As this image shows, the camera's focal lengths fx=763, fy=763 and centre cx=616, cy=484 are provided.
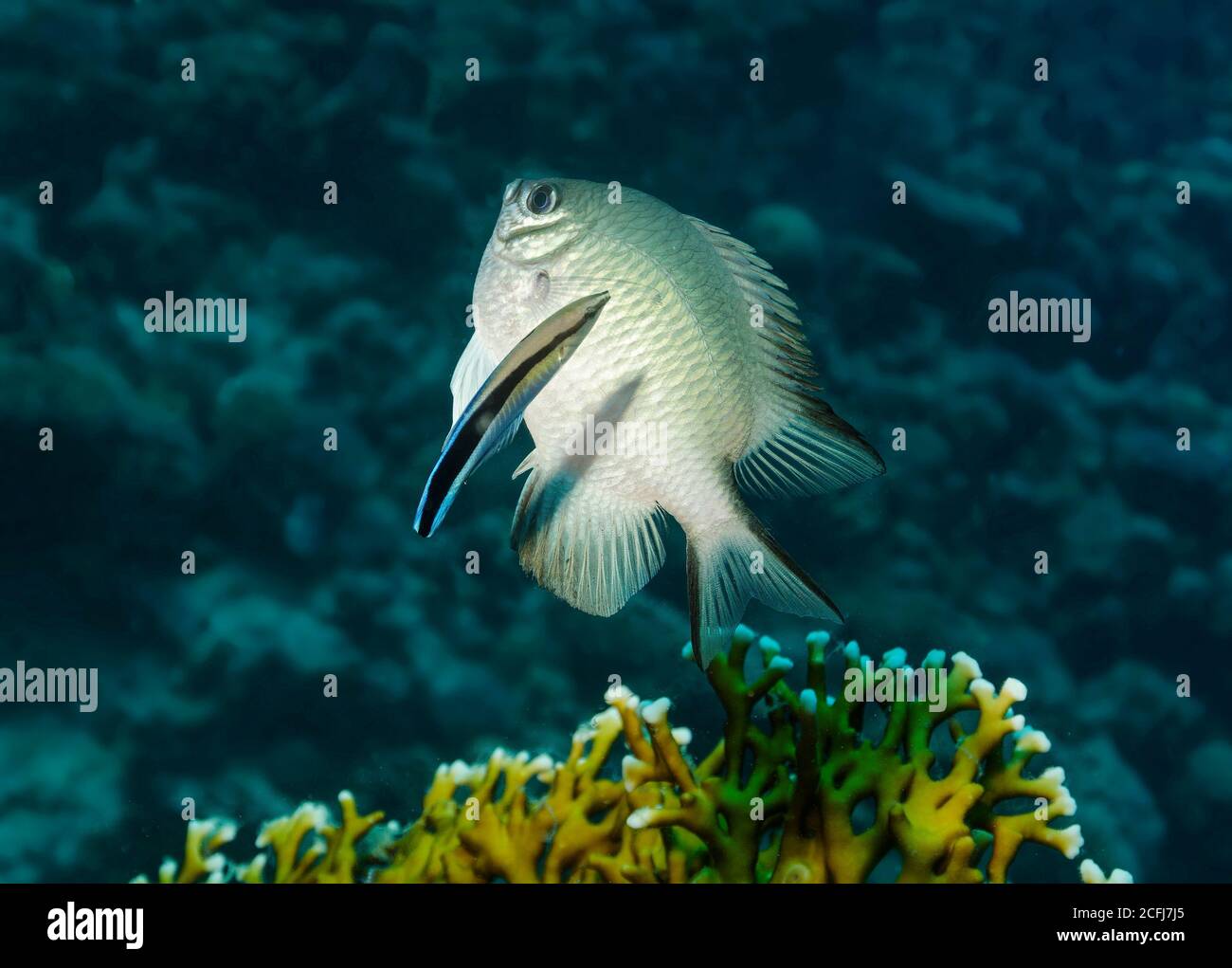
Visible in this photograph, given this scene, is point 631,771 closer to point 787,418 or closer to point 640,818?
point 640,818

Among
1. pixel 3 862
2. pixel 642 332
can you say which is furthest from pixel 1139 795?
pixel 3 862

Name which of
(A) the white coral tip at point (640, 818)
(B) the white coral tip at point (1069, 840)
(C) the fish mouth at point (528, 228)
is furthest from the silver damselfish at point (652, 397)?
(B) the white coral tip at point (1069, 840)

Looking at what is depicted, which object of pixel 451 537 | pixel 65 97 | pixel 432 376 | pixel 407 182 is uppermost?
pixel 65 97

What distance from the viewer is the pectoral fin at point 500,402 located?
1104 millimetres

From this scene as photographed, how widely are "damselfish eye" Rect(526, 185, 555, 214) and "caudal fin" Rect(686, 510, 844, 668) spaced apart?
0.80m

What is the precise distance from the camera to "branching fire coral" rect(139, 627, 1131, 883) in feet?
6.80

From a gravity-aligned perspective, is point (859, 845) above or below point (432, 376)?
below

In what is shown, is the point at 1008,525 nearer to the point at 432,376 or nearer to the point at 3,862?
the point at 432,376

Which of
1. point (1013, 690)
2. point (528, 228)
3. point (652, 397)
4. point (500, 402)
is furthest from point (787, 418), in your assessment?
point (1013, 690)

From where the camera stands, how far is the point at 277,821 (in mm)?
2619

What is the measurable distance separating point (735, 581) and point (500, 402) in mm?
822

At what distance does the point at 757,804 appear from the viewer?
2.12 metres

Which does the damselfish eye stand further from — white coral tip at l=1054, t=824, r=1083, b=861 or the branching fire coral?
white coral tip at l=1054, t=824, r=1083, b=861

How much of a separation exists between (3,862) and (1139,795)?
29.4ft
